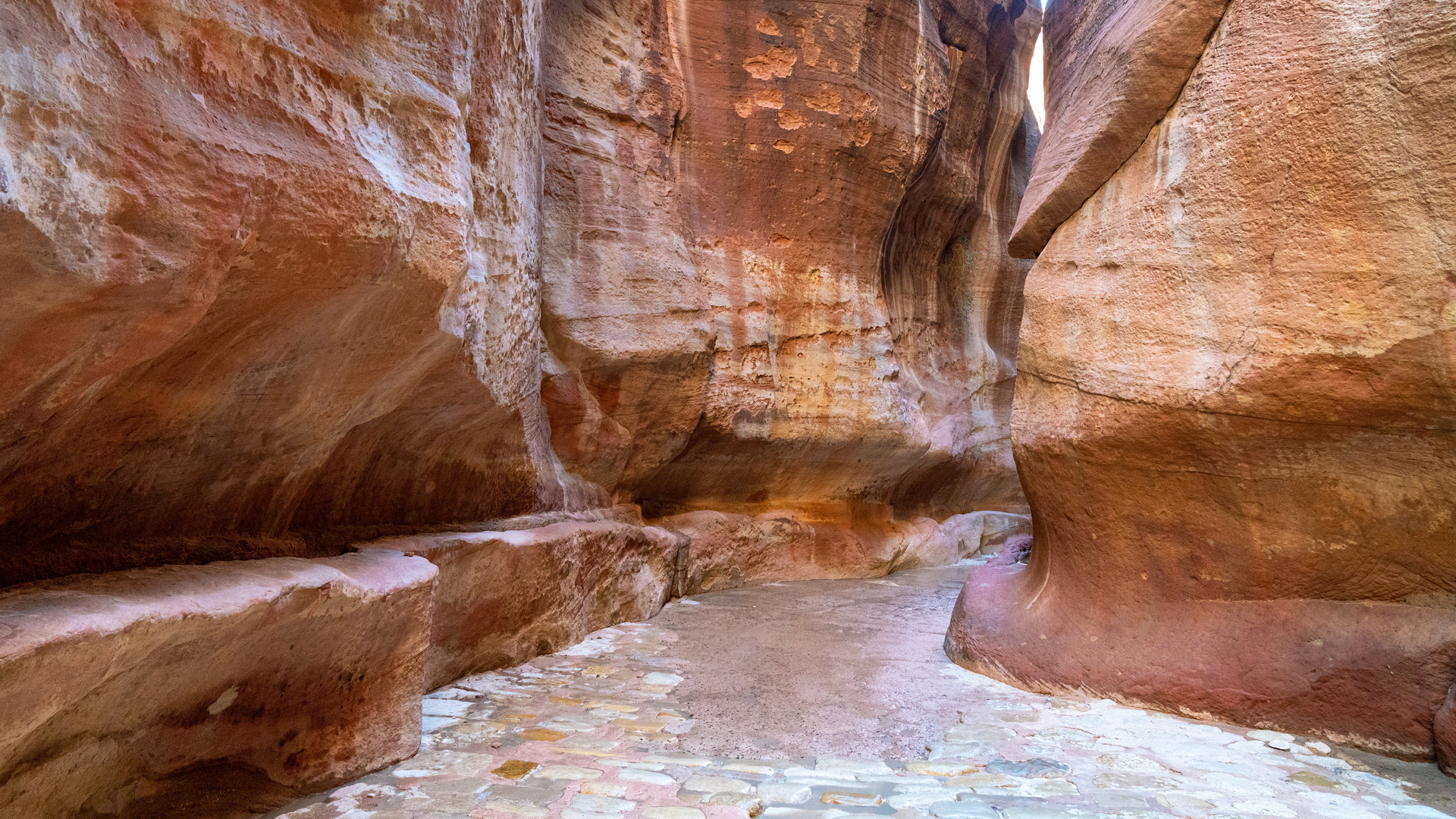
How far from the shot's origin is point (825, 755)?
2857 millimetres

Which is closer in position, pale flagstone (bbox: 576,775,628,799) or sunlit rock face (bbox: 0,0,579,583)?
sunlit rock face (bbox: 0,0,579,583)

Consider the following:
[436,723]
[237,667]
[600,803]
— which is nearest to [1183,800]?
[600,803]

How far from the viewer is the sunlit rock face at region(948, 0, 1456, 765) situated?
297 centimetres

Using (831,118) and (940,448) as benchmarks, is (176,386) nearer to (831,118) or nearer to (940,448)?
(831,118)

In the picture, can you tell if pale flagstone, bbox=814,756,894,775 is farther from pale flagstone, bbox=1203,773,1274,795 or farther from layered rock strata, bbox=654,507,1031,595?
layered rock strata, bbox=654,507,1031,595

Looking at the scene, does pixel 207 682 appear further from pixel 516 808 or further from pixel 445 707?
pixel 445 707

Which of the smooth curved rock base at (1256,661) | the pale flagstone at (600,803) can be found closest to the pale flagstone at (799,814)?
the pale flagstone at (600,803)

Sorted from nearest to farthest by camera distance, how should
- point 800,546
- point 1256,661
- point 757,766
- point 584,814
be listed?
point 584,814 → point 757,766 → point 1256,661 → point 800,546

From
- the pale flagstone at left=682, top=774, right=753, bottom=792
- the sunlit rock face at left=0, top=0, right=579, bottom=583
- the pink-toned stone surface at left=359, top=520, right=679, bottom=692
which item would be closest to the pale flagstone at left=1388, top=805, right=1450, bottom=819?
the pale flagstone at left=682, top=774, right=753, bottom=792

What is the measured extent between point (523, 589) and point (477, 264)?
5.24ft

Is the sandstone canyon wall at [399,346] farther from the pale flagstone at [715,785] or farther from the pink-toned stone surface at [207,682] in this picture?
the pale flagstone at [715,785]

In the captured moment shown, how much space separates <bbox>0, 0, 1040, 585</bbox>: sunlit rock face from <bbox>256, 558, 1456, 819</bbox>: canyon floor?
99cm

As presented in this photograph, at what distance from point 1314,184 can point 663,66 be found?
4720mm

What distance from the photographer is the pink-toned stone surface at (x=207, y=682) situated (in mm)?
1701
